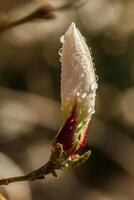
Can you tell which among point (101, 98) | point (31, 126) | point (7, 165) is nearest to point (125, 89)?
point (101, 98)

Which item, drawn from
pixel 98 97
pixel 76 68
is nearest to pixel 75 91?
pixel 76 68

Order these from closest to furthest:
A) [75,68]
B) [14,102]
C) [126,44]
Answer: [75,68] < [14,102] < [126,44]

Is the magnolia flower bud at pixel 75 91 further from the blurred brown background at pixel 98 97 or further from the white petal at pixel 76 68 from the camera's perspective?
the blurred brown background at pixel 98 97

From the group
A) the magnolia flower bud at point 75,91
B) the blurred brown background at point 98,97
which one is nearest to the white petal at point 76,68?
the magnolia flower bud at point 75,91

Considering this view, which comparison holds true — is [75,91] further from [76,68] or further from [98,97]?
[98,97]

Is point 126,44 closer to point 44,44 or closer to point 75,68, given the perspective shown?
point 44,44

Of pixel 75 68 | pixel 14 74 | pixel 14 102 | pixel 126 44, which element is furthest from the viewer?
pixel 126 44
